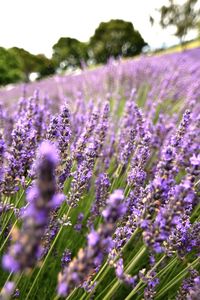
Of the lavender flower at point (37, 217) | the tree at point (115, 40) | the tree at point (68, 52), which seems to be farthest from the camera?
the tree at point (115, 40)

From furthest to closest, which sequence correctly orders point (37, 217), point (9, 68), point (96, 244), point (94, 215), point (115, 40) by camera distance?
point (115, 40), point (9, 68), point (94, 215), point (96, 244), point (37, 217)

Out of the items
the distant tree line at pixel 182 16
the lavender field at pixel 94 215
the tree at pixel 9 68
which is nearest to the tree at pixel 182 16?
the distant tree line at pixel 182 16

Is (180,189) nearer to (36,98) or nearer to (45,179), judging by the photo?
(45,179)

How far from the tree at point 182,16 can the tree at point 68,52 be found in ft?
28.9

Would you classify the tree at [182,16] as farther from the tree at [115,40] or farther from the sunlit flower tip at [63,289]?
the sunlit flower tip at [63,289]

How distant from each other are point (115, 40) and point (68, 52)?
5.33m

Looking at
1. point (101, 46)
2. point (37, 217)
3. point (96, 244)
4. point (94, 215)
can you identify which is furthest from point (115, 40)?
point (37, 217)

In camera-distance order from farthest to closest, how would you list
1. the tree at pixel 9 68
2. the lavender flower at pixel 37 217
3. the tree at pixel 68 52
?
the tree at pixel 68 52 < the tree at pixel 9 68 < the lavender flower at pixel 37 217

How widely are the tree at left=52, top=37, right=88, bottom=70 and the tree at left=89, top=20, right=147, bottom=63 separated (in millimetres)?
1315

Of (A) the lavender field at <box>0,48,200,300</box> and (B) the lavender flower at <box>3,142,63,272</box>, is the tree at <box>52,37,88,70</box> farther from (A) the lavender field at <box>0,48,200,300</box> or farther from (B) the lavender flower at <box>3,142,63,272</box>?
(B) the lavender flower at <box>3,142,63,272</box>

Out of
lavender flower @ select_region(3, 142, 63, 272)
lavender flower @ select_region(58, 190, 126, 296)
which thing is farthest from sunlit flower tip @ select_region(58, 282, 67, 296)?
lavender flower @ select_region(3, 142, 63, 272)

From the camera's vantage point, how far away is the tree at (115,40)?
117 feet

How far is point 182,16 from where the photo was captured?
3070cm

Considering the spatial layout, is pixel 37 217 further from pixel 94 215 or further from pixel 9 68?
pixel 9 68
